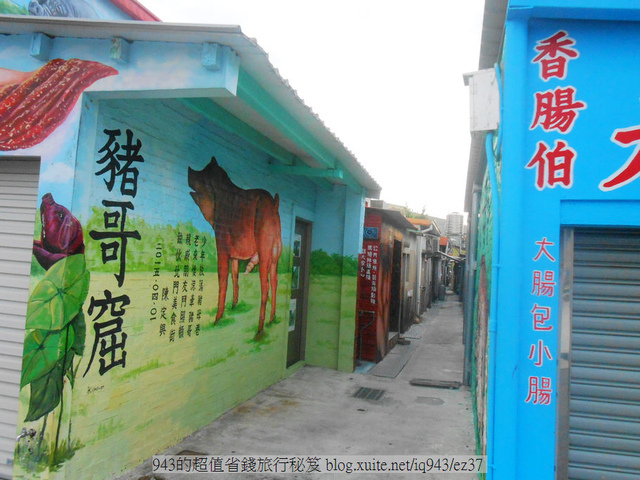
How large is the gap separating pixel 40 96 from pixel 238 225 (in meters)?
2.83

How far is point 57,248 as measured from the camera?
342cm

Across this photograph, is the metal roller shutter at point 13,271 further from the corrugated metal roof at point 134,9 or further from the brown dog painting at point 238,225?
the corrugated metal roof at point 134,9

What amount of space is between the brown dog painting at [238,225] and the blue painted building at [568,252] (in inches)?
129

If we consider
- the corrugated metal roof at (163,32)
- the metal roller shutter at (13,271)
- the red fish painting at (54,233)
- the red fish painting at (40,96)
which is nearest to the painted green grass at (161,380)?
the red fish painting at (54,233)

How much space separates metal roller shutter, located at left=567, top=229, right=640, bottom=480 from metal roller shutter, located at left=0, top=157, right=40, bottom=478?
3980 mm

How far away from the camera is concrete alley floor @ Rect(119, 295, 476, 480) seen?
4773mm

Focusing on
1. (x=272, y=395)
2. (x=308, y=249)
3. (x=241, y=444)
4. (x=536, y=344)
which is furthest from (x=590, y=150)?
(x=308, y=249)

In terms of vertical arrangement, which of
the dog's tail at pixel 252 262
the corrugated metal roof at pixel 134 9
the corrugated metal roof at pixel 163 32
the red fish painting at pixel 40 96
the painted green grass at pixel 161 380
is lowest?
the painted green grass at pixel 161 380

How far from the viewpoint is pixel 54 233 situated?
135 inches

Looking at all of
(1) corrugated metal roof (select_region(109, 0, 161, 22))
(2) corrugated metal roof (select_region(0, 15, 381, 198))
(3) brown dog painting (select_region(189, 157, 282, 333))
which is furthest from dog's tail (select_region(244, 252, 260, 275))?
(1) corrugated metal roof (select_region(109, 0, 161, 22))

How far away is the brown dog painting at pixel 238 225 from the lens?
5.25m

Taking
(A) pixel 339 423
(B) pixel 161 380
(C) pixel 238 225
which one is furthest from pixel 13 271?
(A) pixel 339 423

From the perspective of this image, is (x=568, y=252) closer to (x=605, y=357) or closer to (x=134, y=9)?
(x=605, y=357)

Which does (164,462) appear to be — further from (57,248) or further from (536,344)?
(536,344)
